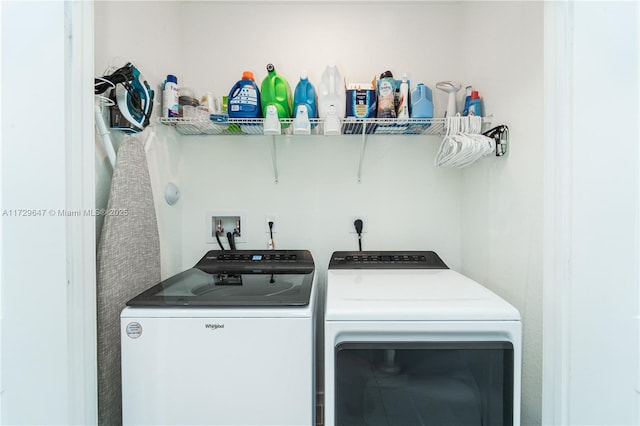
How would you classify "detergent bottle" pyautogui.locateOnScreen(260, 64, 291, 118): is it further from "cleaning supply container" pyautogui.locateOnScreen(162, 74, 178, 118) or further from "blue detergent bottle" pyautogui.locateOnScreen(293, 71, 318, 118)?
"cleaning supply container" pyautogui.locateOnScreen(162, 74, 178, 118)

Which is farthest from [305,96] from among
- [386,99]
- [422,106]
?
[422,106]

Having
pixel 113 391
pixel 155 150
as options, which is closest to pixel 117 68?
pixel 155 150

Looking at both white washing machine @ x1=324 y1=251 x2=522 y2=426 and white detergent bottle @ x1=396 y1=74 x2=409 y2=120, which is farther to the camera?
white detergent bottle @ x1=396 y1=74 x2=409 y2=120

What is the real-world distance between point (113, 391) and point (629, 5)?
2.10 m

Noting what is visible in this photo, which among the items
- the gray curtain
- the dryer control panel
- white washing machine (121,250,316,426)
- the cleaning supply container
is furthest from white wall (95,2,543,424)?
white washing machine (121,250,316,426)

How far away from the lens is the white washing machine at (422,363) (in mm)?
978

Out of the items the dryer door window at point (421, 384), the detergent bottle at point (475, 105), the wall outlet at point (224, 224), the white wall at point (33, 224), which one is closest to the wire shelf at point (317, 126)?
the detergent bottle at point (475, 105)

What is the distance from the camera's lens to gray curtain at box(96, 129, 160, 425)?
110cm

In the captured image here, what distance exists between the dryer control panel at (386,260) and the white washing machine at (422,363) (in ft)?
1.94

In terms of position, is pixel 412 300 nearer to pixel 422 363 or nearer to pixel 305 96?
pixel 422 363

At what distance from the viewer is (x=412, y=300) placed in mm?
1062

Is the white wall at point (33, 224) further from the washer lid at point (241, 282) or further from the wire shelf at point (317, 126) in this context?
the wire shelf at point (317, 126)

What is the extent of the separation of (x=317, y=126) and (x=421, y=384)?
1.33 m

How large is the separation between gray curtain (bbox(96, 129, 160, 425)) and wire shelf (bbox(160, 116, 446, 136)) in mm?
354
